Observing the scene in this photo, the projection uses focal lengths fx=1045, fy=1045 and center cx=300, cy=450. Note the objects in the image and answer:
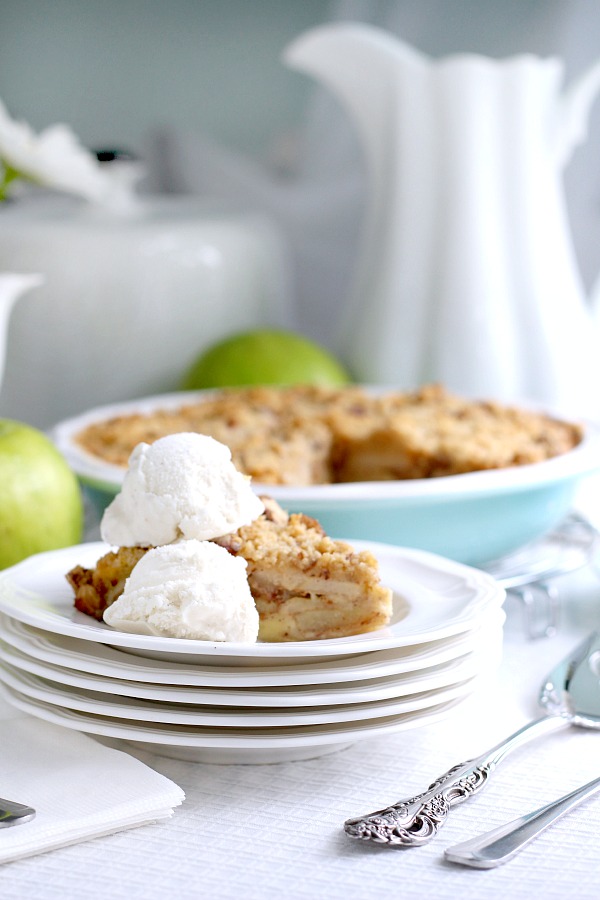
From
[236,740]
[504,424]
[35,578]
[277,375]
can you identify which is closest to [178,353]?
[277,375]

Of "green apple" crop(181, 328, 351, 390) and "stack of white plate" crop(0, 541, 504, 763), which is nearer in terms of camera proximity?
"stack of white plate" crop(0, 541, 504, 763)

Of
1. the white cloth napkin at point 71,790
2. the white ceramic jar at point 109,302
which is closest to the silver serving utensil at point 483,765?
the white cloth napkin at point 71,790

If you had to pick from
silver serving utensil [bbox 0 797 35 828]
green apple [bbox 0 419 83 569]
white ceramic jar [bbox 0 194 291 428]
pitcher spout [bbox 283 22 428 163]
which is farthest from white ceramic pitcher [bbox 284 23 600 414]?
silver serving utensil [bbox 0 797 35 828]

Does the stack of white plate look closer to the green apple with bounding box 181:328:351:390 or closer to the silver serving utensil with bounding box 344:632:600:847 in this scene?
the silver serving utensil with bounding box 344:632:600:847

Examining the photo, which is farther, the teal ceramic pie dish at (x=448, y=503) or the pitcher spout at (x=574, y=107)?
the pitcher spout at (x=574, y=107)

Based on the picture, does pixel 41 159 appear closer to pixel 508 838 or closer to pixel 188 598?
pixel 188 598

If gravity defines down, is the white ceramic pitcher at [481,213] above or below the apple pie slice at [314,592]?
above

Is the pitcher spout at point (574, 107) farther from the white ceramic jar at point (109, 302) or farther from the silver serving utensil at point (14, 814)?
the silver serving utensil at point (14, 814)
